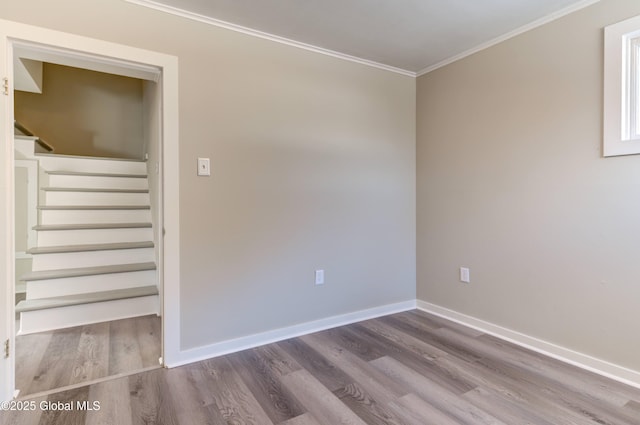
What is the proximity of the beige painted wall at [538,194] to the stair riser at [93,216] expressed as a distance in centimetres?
312

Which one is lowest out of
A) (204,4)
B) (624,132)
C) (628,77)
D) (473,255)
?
(473,255)

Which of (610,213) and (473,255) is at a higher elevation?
(610,213)

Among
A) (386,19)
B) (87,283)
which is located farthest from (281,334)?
(386,19)

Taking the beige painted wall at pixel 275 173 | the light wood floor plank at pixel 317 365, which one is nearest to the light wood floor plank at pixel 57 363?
the beige painted wall at pixel 275 173

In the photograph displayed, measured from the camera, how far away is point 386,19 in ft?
7.27

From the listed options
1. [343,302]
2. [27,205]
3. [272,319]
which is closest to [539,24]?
[343,302]

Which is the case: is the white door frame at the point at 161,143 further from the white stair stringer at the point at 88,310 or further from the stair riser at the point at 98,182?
the stair riser at the point at 98,182

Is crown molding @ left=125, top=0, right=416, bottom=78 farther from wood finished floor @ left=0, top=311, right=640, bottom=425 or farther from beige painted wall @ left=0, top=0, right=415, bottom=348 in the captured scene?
wood finished floor @ left=0, top=311, right=640, bottom=425

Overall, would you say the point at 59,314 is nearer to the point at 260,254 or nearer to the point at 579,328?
the point at 260,254

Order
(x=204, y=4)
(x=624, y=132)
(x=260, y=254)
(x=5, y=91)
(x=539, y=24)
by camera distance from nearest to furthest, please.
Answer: (x=5, y=91) < (x=624, y=132) < (x=204, y=4) < (x=539, y=24) < (x=260, y=254)

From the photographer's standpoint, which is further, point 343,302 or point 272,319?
point 343,302

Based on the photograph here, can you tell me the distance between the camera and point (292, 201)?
256 centimetres

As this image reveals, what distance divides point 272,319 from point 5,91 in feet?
6.74

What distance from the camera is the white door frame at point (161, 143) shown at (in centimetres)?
168
